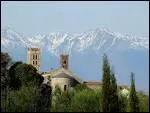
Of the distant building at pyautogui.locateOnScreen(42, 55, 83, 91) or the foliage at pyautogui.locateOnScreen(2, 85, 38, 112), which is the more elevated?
the distant building at pyautogui.locateOnScreen(42, 55, 83, 91)

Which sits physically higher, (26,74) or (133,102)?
(26,74)

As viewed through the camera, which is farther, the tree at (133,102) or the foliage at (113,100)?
the tree at (133,102)

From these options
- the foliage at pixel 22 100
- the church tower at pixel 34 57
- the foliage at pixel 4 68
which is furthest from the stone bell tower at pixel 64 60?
the foliage at pixel 22 100

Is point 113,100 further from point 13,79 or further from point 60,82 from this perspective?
point 60,82

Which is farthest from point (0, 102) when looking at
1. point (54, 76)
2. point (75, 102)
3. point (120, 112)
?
point (54, 76)

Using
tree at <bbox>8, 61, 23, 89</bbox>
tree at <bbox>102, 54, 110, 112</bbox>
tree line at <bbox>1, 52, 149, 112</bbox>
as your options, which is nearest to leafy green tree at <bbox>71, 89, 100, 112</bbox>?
tree line at <bbox>1, 52, 149, 112</bbox>

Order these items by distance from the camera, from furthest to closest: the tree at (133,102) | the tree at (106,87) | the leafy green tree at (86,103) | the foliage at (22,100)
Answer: the leafy green tree at (86,103)
the foliage at (22,100)
the tree at (133,102)
the tree at (106,87)

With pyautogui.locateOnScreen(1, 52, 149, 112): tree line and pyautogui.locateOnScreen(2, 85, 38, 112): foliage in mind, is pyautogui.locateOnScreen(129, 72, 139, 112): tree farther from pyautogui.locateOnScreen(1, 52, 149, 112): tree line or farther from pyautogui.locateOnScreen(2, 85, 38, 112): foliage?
pyautogui.locateOnScreen(2, 85, 38, 112): foliage

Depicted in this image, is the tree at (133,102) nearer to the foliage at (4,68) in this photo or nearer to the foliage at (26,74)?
the foliage at (4,68)

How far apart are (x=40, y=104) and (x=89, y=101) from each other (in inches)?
227

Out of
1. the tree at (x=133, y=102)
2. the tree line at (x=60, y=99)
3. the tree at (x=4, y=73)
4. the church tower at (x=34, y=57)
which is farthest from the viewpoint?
the church tower at (x=34, y=57)

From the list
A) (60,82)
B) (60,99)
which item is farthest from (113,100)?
(60,82)

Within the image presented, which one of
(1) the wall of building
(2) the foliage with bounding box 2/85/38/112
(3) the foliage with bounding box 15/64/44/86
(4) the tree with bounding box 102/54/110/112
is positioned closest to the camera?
(4) the tree with bounding box 102/54/110/112

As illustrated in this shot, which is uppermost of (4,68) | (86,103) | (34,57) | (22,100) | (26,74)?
(34,57)
